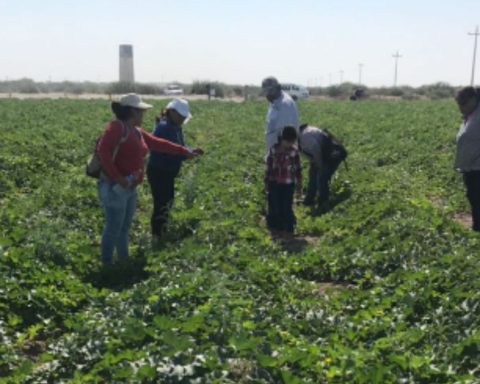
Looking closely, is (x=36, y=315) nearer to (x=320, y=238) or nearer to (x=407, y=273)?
(x=407, y=273)

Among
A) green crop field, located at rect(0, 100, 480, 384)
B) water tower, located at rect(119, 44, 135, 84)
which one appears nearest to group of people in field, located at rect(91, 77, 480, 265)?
green crop field, located at rect(0, 100, 480, 384)

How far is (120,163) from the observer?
647 cm

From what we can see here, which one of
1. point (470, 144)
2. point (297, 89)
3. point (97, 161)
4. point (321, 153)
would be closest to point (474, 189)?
point (470, 144)

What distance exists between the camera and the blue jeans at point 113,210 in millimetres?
6477

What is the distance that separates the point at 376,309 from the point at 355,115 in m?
25.5

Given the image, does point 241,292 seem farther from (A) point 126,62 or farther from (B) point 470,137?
(A) point 126,62

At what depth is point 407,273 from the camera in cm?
591

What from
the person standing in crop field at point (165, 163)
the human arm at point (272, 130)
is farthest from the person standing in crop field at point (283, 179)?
the person standing in crop field at point (165, 163)

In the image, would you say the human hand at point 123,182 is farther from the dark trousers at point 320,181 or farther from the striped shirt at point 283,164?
the dark trousers at point 320,181

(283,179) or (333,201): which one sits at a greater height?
(283,179)

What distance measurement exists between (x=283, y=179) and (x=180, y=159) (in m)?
1.40

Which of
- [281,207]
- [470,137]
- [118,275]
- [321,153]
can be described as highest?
[470,137]

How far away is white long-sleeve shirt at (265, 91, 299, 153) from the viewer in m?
8.80

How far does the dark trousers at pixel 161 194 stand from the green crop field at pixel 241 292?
154mm
